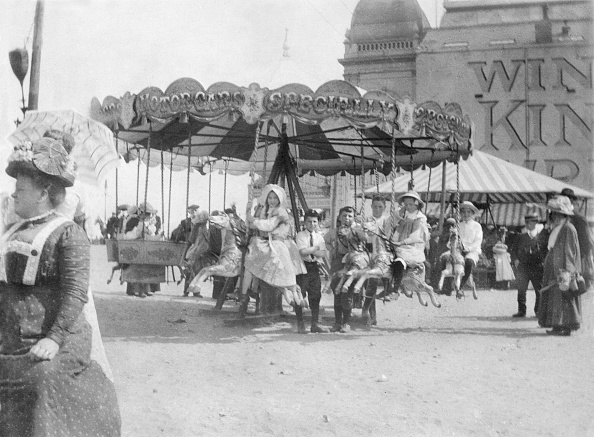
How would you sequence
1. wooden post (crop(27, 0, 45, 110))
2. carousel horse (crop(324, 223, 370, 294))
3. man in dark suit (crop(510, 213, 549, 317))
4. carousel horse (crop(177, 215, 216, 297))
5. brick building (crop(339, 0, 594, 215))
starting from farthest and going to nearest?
brick building (crop(339, 0, 594, 215))
carousel horse (crop(177, 215, 216, 297))
man in dark suit (crop(510, 213, 549, 317))
carousel horse (crop(324, 223, 370, 294))
wooden post (crop(27, 0, 45, 110))

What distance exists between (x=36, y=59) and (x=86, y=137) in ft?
4.49

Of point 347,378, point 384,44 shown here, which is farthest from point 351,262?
point 384,44

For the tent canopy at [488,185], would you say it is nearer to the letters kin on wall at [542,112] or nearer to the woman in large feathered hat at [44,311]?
the letters kin on wall at [542,112]

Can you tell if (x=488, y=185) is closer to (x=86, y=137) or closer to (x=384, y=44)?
(x=86, y=137)

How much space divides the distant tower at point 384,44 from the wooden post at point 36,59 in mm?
25161

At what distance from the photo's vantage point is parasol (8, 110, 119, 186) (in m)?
9.23

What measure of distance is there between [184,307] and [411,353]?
521 centimetres

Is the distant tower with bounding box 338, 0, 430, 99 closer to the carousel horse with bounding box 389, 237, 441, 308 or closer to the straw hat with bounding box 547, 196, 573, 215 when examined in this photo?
the straw hat with bounding box 547, 196, 573, 215

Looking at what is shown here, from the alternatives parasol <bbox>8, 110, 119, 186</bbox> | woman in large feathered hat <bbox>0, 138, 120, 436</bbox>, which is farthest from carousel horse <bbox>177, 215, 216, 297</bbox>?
woman in large feathered hat <bbox>0, 138, 120, 436</bbox>

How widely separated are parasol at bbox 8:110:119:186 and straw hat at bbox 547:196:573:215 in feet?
21.3

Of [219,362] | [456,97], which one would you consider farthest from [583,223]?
[456,97]

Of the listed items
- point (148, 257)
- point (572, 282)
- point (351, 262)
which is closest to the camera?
point (572, 282)

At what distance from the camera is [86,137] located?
1014cm

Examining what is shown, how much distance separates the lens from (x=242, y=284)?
391 inches
